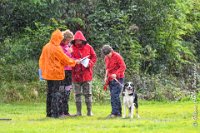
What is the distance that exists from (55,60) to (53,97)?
95cm

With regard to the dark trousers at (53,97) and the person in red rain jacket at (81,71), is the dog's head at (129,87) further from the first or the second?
the dark trousers at (53,97)

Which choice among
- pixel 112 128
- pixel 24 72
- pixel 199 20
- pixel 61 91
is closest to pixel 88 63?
pixel 61 91

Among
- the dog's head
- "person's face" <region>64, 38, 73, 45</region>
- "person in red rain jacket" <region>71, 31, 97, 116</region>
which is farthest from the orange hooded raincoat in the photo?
the dog's head

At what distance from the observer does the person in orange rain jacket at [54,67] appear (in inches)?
573

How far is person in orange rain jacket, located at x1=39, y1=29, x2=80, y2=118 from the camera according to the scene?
47.8 ft

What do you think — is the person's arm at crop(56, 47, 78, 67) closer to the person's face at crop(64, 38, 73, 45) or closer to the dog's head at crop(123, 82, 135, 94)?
the person's face at crop(64, 38, 73, 45)

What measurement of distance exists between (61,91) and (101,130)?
12.3ft

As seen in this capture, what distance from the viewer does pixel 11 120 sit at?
14.3 m

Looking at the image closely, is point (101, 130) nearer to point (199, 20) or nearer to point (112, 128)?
point (112, 128)

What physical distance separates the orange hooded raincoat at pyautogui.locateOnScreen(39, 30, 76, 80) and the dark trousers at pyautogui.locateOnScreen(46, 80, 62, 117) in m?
0.18

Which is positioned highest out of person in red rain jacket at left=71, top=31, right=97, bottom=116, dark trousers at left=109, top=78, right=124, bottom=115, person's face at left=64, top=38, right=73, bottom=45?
person's face at left=64, top=38, right=73, bottom=45

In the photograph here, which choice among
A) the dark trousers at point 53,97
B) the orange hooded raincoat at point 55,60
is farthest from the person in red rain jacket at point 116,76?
the dark trousers at point 53,97

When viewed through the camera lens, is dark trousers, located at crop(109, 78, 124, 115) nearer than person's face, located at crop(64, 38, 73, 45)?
No

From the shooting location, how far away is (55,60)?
14633 millimetres
